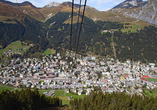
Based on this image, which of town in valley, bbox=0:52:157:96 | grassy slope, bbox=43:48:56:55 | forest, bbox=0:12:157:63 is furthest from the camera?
grassy slope, bbox=43:48:56:55

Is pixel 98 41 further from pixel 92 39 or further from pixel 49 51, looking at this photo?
pixel 49 51

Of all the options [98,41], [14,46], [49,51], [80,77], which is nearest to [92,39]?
[98,41]

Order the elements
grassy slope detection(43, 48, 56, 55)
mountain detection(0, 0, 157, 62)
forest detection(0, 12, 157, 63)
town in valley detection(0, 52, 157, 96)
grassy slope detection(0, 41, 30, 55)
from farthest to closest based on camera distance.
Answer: grassy slope detection(43, 48, 56, 55) < mountain detection(0, 0, 157, 62) < forest detection(0, 12, 157, 63) < grassy slope detection(0, 41, 30, 55) < town in valley detection(0, 52, 157, 96)

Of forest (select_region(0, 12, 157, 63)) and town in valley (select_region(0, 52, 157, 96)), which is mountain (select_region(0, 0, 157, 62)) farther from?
town in valley (select_region(0, 52, 157, 96))

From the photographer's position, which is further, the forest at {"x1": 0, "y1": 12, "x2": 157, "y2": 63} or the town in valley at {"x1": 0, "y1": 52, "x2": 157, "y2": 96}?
the forest at {"x1": 0, "y1": 12, "x2": 157, "y2": 63}

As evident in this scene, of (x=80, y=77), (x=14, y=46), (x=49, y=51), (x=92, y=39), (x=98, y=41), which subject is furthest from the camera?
(x=92, y=39)

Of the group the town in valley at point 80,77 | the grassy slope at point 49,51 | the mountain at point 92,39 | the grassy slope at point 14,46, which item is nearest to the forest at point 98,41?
the mountain at point 92,39

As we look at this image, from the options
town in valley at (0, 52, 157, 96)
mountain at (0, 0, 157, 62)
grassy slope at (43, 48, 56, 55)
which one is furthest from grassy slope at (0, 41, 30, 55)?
grassy slope at (43, 48, 56, 55)

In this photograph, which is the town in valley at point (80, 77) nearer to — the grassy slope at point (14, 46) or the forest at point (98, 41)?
the forest at point (98, 41)

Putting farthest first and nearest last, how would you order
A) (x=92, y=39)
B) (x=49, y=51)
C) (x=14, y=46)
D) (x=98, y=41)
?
1. (x=92, y=39)
2. (x=98, y=41)
3. (x=49, y=51)
4. (x=14, y=46)

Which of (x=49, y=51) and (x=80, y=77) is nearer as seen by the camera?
(x=80, y=77)

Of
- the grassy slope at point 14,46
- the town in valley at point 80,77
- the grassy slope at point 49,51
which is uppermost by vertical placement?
the grassy slope at point 14,46
